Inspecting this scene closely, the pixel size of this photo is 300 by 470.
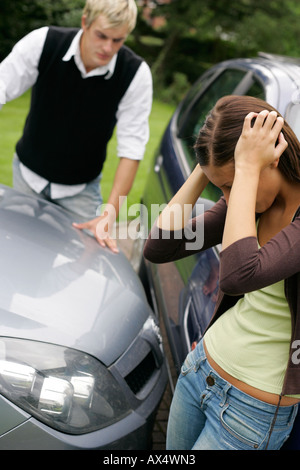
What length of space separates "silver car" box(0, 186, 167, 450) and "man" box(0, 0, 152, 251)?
0.38m

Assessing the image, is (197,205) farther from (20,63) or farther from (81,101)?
(20,63)

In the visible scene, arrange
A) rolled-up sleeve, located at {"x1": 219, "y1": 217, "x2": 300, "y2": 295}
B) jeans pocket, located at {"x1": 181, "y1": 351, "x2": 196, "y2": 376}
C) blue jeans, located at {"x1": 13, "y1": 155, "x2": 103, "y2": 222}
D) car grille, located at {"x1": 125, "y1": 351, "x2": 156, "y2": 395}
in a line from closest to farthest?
rolled-up sleeve, located at {"x1": 219, "y1": 217, "x2": 300, "y2": 295}
jeans pocket, located at {"x1": 181, "y1": 351, "x2": 196, "y2": 376}
car grille, located at {"x1": 125, "y1": 351, "x2": 156, "y2": 395}
blue jeans, located at {"x1": 13, "y1": 155, "x2": 103, "y2": 222}

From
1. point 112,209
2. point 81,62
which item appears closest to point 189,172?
point 112,209

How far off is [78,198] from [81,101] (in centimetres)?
55

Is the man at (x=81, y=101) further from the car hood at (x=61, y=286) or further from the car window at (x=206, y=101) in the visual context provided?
the car window at (x=206, y=101)

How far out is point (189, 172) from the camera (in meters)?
2.76

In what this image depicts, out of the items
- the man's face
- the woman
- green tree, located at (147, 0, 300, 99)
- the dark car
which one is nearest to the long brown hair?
the woman

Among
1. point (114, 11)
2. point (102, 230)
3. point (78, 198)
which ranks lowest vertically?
point (78, 198)

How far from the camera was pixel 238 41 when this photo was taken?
1744 centimetres

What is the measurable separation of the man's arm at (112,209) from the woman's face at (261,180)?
4.27ft

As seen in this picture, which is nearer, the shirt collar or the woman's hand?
the woman's hand

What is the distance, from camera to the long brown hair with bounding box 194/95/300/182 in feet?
4.35

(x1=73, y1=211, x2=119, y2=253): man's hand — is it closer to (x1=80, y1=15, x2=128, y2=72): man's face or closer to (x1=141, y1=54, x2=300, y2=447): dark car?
(x1=141, y1=54, x2=300, y2=447): dark car

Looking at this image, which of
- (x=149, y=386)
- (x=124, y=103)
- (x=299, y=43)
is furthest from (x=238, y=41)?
(x=149, y=386)
